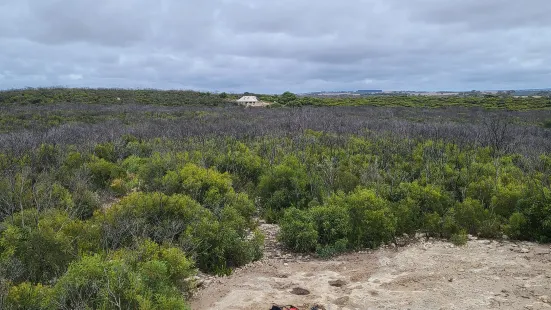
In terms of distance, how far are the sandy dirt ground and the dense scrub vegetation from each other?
1.46ft

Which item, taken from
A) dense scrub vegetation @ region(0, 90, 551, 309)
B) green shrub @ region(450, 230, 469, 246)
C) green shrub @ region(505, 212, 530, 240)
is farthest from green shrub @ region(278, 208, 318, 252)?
green shrub @ region(505, 212, 530, 240)

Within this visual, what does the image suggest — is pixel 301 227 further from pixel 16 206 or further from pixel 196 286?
pixel 16 206

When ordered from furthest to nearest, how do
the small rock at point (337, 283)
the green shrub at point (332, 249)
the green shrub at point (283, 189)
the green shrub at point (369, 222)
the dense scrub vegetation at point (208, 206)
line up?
the green shrub at point (283, 189) < the green shrub at point (369, 222) < the green shrub at point (332, 249) < the small rock at point (337, 283) < the dense scrub vegetation at point (208, 206)

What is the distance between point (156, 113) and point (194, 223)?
2611 cm

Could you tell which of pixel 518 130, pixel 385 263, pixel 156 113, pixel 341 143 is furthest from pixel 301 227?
pixel 156 113

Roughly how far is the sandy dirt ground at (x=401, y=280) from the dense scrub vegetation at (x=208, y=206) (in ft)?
1.46

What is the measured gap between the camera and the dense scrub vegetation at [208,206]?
538cm

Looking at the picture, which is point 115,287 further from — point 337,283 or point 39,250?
point 337,283

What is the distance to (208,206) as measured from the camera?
9.37 meters

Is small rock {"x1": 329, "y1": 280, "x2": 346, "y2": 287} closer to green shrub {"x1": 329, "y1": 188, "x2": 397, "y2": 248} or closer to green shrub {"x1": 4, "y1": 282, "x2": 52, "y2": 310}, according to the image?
green shrub {"x1": 329, "y1": 188, "x2": 397, "y2": 248}

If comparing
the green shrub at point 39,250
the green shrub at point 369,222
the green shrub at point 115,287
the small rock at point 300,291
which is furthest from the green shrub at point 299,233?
the green shrub at point 39,250

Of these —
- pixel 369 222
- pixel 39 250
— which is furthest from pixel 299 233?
pixel 39 250

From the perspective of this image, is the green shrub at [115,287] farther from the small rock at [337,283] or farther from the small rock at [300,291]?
the small rock at [337,283]

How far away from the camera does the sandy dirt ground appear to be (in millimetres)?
5801
